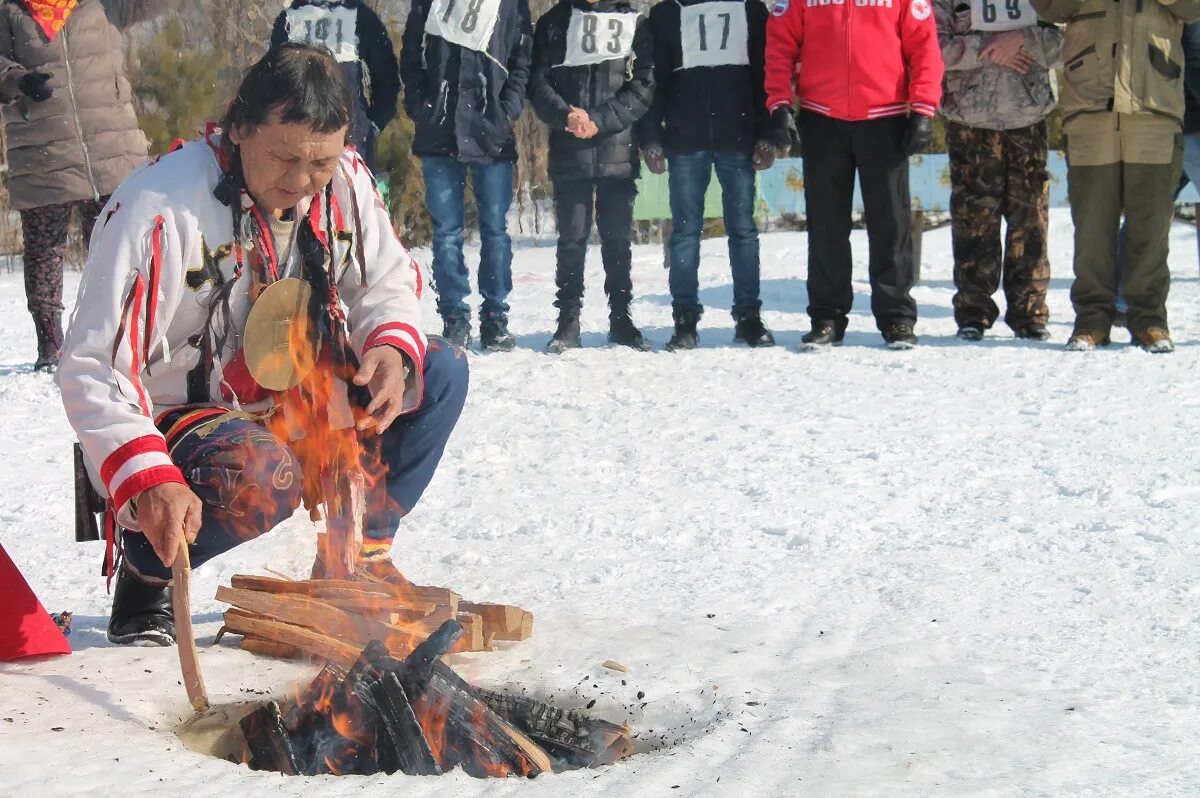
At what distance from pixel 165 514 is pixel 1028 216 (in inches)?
204

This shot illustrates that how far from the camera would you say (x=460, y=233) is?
699 centimetres

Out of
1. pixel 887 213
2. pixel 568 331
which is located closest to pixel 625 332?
pixel 568 331

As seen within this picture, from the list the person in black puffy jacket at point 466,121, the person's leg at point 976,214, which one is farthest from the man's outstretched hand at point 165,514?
the person's leg at point 976,214

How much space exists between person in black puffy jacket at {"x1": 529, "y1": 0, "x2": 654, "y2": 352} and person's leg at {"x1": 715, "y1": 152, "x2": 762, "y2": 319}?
1.60 ft

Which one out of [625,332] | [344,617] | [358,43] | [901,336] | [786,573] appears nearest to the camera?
[344,617]

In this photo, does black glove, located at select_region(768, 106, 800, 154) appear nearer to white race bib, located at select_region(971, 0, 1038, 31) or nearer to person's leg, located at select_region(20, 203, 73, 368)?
Result: white race bib, located at select_region(971, 0, 1038, 31)

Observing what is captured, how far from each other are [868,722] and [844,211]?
444 cm

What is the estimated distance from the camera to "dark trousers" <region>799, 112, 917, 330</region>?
653cm

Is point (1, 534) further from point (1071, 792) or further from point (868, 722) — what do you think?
point (1071, 792)

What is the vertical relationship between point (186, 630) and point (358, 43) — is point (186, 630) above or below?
below

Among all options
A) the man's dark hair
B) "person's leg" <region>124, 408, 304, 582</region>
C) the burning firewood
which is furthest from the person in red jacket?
the burning firewood

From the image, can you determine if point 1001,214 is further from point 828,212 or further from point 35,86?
point 35,86

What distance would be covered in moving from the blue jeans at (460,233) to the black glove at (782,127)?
1.36 meters

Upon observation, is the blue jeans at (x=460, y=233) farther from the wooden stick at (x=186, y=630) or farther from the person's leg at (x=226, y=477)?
the wooden stick at (x=186, y=630)
